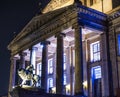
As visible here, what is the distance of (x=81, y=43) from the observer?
31.3 metres

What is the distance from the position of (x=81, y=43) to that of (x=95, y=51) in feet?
20.6

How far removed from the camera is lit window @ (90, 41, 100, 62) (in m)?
36.7

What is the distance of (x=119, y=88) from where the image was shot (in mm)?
30922

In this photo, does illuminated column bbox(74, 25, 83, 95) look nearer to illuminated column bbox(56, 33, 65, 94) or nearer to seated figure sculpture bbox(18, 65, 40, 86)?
illuminated column bbox(56, 33, 65, 94)

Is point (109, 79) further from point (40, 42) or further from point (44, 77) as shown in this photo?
point (40, 42)

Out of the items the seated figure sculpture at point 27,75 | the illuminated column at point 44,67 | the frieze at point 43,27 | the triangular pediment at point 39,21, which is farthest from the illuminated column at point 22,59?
the seated figure sculpture at point 27,75

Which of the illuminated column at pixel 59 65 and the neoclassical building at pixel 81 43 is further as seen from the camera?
the illuminated column at pixel 59 65

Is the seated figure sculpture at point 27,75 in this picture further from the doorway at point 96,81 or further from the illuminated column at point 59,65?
the doorway at point 96,81

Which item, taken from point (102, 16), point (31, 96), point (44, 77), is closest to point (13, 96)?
point (31, 96)

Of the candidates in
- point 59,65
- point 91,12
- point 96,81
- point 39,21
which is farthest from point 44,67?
point 91,12

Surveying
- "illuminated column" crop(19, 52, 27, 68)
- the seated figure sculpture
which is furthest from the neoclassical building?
the seated figure sculpture

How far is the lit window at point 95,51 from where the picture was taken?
3669 cm

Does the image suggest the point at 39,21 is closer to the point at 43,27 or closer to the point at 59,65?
the point at 43,27

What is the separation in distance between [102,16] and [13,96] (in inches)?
576
